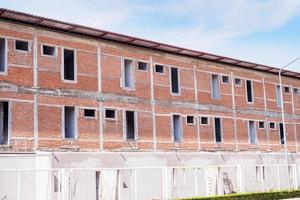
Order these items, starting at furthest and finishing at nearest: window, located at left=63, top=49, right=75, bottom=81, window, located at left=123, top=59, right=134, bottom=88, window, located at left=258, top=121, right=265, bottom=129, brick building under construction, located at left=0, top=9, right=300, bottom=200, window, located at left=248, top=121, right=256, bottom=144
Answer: window, located at left=258, top=121, right=265, bottom=129, window, located at left=248, top=121, right=256, bottom=144, window, located at left=123, top=59, right=134, bottom=88, window, located at left=63, top=49, right=75, bottom=81, brick building under construction, located at left=0, top=9, right=300, bottom=200

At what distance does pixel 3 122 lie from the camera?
87.1 feet

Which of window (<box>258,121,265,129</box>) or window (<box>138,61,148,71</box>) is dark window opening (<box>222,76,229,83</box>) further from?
window (<box>138,61,148,71</box>)

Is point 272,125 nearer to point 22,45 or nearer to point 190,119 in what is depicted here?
point 190,119

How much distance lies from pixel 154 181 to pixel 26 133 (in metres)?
8.32

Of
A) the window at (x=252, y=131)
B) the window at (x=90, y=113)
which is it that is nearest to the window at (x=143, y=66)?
the window at (x=90, y=113)

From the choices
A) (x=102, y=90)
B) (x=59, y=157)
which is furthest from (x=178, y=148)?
(x=59, y=157)

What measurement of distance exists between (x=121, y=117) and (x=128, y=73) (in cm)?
336

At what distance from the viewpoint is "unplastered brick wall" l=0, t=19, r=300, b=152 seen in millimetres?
26883

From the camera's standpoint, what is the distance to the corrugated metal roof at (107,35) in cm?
2683

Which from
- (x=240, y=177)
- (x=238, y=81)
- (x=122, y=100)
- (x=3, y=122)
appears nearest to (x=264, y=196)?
(x=240, y=177)

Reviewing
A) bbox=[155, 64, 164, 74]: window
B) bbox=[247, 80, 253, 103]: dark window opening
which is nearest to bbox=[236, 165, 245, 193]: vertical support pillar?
bbox=[155, 64, 164, 74]: window

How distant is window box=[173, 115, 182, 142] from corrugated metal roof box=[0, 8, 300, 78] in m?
4.89

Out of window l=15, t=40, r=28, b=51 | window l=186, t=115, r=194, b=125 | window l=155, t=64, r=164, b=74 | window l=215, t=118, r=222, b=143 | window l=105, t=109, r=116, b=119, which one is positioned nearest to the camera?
window l=15, t=40, r=28, b=51

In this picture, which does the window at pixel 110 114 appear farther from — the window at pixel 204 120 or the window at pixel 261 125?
the window at pixel 261 125
